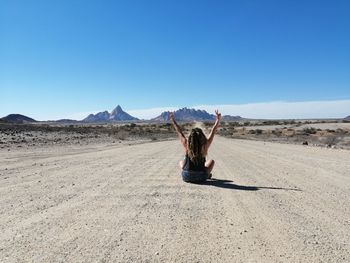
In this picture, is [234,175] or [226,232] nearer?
[226,232]

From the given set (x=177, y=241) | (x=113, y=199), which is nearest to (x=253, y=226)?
(x=177, y=241)

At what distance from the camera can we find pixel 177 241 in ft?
17.0

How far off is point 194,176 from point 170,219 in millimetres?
3654

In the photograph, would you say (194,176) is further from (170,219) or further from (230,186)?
(170,219)

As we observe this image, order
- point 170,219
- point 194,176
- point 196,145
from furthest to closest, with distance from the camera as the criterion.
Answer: point 194,176 < point 196,145 < point 170,219

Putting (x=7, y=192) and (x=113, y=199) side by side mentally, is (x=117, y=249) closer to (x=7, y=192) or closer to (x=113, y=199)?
(x=113, y=199)

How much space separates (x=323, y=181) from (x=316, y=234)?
18.3 feet

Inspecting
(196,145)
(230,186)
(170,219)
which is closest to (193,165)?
(196,145)

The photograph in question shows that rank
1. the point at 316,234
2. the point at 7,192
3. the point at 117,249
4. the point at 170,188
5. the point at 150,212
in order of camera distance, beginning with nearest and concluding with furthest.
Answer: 1. the point at 117,249
2. the point at 316,234
3. the point at 150,212
4. the point at 7,192
5. the point at 170,188

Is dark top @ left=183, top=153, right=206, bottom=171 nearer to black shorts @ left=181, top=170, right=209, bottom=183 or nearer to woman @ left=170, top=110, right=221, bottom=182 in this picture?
woman @ left=170, top=110, right=221, bottom=182

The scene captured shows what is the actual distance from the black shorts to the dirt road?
0.21 meters

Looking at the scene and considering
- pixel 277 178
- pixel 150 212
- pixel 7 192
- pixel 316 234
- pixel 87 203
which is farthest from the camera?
pixel 277 178

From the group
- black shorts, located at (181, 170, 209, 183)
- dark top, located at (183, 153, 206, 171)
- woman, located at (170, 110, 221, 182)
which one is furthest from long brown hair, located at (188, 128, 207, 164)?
black shorts, located at (181, 170, 209, 183)

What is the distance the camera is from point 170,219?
247 inches
